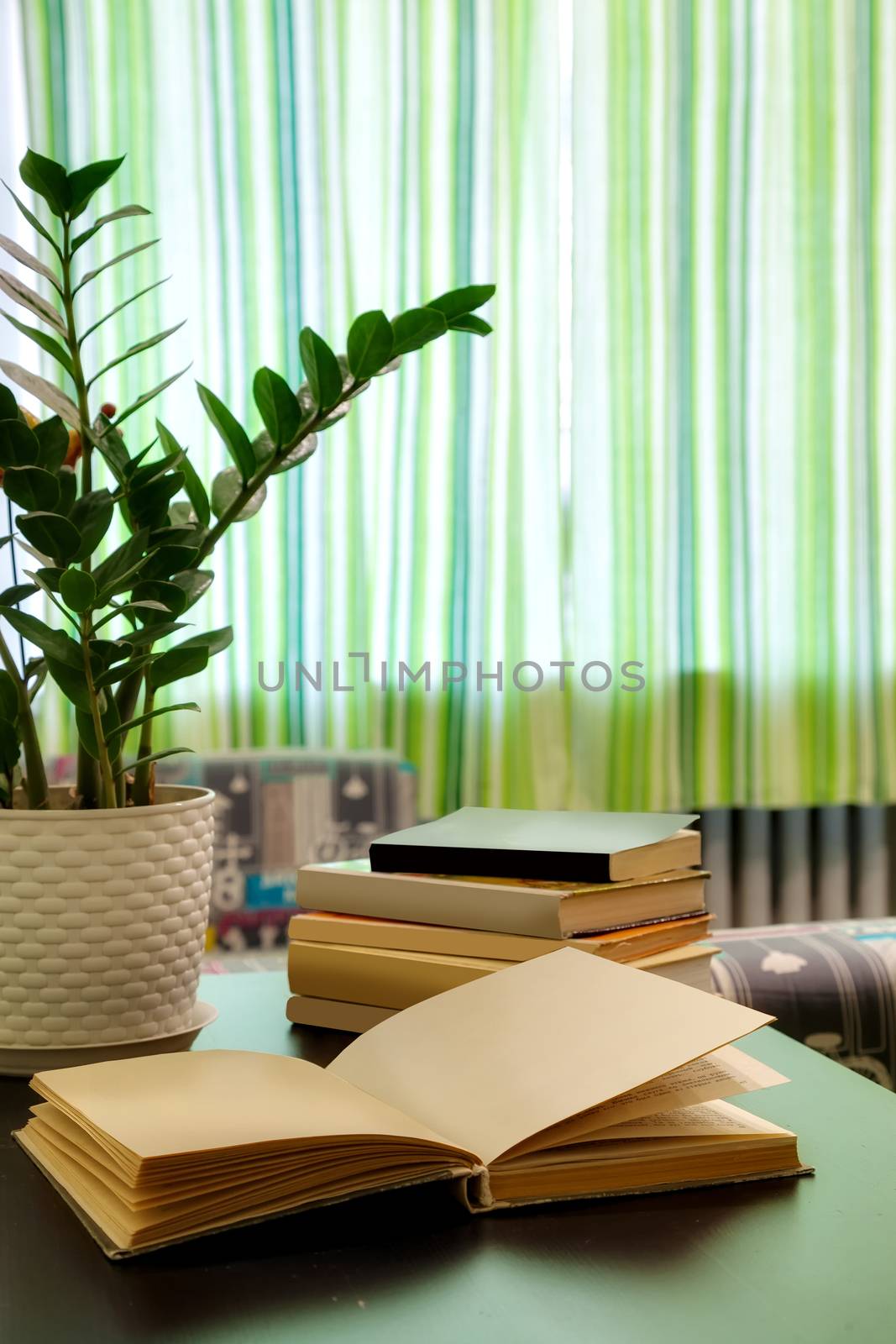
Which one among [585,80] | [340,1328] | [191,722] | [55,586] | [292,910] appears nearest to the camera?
[340,1328]

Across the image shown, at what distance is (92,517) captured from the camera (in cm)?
68

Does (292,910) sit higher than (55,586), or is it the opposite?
(55,586)

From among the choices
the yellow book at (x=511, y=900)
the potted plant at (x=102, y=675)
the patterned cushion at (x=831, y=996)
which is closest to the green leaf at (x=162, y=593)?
the potted plant at (x=102, y=675)

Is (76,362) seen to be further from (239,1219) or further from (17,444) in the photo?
(239,1219)

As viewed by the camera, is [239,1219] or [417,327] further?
[417,327]

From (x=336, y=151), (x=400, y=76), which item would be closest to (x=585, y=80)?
(x=400, y=76)

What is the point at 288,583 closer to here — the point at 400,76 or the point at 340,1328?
the point at 400,76

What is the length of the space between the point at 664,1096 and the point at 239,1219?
19cm

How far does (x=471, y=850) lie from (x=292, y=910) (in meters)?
1.13

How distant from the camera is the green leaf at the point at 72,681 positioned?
672mm

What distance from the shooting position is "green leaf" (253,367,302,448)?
73cm

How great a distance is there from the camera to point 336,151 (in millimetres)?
2299

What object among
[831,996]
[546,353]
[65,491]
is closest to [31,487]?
[65,491]

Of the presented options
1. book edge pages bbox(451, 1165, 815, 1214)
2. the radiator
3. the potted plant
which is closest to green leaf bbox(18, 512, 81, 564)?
the potted plant
